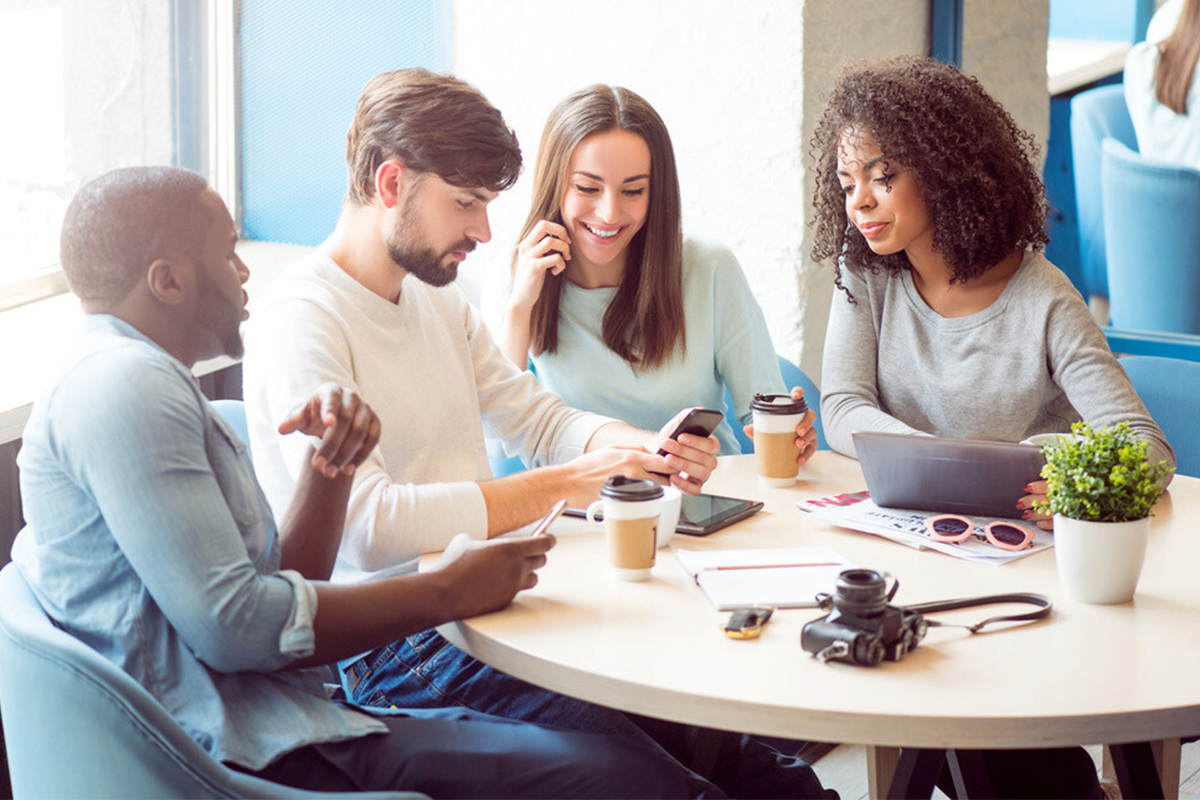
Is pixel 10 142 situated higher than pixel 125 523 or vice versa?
pixel 10 142

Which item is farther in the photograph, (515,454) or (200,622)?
(515,454)

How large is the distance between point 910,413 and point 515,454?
0.75 m

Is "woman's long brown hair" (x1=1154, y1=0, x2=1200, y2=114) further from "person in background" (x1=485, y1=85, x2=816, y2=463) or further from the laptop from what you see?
the laptop

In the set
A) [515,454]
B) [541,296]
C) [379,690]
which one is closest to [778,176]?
[541,296]

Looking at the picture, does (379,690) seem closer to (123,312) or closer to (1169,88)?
(123,312)

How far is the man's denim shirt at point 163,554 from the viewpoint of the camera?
1.25m

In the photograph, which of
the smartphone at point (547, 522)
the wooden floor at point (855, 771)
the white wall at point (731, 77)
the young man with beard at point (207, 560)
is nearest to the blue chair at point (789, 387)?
the white wall at point (731, 77)

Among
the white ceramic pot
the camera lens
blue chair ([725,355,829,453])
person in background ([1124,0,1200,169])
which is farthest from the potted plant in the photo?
person in background ([1124,0,1200,169])

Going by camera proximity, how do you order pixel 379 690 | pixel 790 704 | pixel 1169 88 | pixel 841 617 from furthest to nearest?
pixel 1169 88 → pixel 379 690 → pixel 841 617 → pixel 790 704

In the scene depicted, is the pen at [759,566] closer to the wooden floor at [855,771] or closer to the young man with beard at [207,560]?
the young man with beard at [207,560]

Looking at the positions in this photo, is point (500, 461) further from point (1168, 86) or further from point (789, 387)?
point (1168, 86)

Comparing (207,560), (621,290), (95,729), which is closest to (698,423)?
(621,290)

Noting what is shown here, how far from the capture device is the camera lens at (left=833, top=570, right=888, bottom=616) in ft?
4.38

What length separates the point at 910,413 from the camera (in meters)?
2.33
